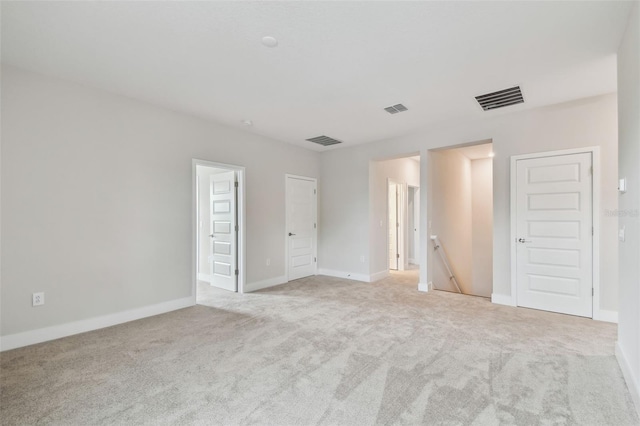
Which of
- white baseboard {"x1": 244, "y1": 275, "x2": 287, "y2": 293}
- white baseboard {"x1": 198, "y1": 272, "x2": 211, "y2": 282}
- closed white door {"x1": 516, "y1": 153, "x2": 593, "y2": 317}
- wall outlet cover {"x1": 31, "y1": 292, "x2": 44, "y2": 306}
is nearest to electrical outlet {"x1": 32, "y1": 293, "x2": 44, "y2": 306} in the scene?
wall outlet cover {"x1": 31, "y1": 292, "x2": 44, "y2": 306}

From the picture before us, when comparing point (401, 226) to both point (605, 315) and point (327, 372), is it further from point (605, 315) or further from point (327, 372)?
point (327, 372)

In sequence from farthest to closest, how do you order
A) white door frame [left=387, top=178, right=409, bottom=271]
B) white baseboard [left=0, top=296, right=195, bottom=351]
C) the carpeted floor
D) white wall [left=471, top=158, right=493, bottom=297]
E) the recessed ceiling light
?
white door frame [left=387, top=178, right=409, bottom=271] → white wall [left=471, top=158, right=493, bottom=297] → white baseboard [left=0, top=296, right=195, bottom=351] → the recessed ceiling light → the carpeted floor

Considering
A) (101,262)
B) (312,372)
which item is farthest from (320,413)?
(101,262)

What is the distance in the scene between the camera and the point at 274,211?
215 inches

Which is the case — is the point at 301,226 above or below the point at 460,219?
below

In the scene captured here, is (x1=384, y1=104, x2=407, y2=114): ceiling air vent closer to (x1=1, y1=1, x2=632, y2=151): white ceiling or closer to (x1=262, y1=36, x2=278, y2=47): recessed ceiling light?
(x1=1, y1=1, x2=632, y2=151): white ceiling

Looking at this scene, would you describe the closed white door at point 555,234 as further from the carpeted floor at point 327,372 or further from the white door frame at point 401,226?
the white door frame at point 401,226

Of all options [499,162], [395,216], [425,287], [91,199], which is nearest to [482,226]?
[395,216]

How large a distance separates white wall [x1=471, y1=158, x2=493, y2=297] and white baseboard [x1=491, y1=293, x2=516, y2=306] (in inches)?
119

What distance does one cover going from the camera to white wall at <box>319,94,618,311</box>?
11.4 ft

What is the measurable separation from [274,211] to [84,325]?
309cm

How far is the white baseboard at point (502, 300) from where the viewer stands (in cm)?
407

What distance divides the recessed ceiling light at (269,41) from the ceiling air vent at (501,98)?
8.27 feet

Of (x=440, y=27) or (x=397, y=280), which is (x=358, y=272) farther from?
(x=440, y=27)
